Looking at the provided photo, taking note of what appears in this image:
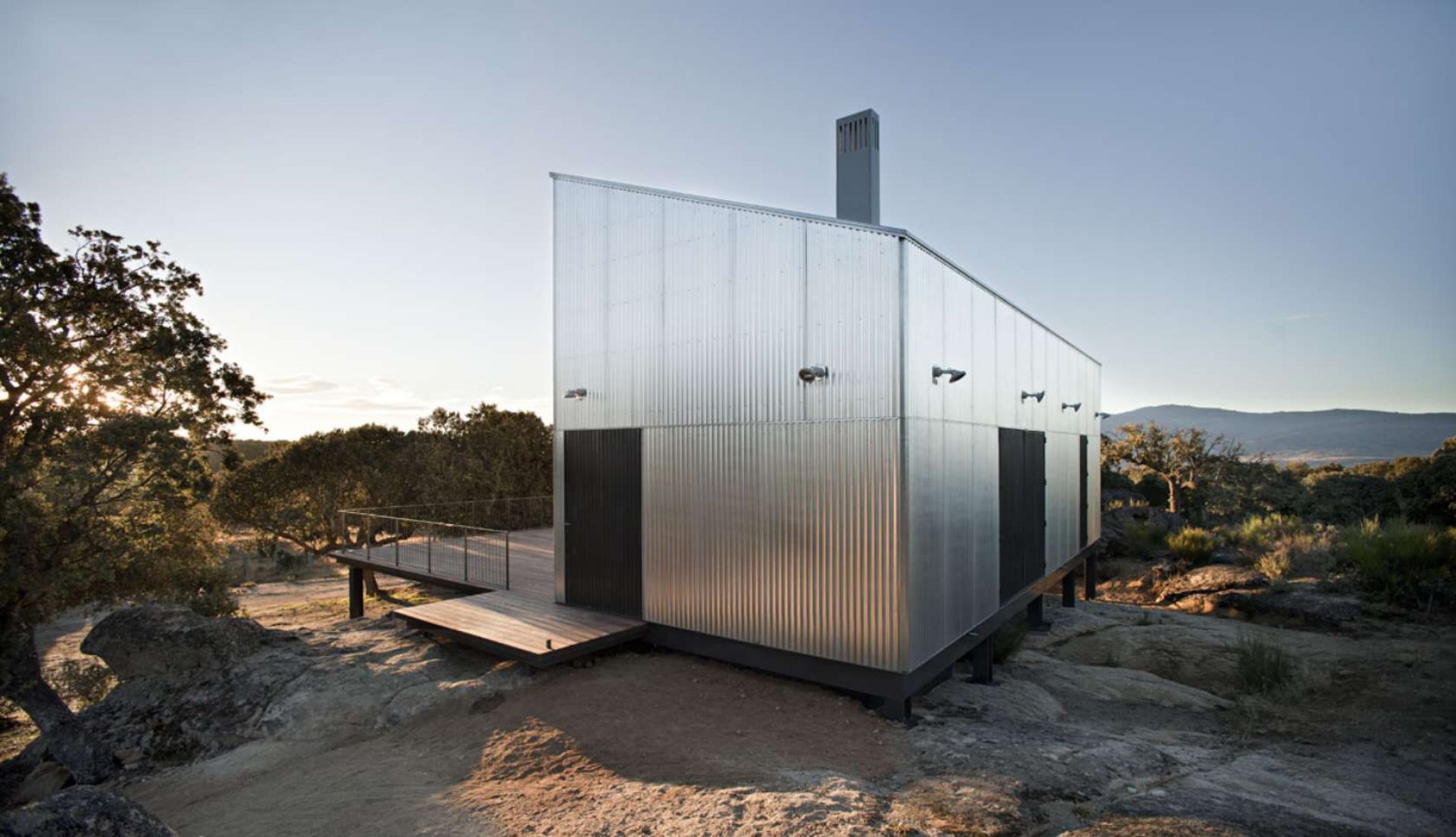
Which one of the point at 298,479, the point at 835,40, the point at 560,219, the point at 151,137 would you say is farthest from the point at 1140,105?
the point at 298,479

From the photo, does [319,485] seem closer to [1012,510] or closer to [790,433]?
[790,433]

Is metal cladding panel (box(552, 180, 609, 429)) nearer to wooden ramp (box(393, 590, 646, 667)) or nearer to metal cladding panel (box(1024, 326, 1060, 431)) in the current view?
wooden ramp (box(393, 590, 646, 667))

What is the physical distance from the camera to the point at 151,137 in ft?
33.8

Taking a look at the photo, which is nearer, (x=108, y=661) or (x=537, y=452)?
(x=108, y=661)

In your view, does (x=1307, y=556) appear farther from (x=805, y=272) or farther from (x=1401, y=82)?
(x=805, y=272)

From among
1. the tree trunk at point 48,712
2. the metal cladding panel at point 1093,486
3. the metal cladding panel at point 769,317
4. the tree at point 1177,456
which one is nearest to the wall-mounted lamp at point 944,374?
the metal cladding panel at point 769,317

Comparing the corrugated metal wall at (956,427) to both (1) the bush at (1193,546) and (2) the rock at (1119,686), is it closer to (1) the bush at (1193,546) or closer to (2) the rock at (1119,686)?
(2) the rock at (1119,686)

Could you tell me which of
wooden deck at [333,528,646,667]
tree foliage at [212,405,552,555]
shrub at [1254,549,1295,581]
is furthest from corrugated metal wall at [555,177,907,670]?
tree foliage at [212,405,552,555]

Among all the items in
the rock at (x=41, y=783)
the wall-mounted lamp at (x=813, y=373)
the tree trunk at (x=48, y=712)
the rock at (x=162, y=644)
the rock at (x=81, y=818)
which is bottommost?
the rock at (x=41, y=783)

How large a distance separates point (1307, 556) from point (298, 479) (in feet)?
89.5

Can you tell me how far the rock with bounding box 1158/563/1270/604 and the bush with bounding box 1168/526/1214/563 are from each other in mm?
761

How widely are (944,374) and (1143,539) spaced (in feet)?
49.9

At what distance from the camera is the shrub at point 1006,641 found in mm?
8656

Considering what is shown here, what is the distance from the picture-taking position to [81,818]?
281 cm
